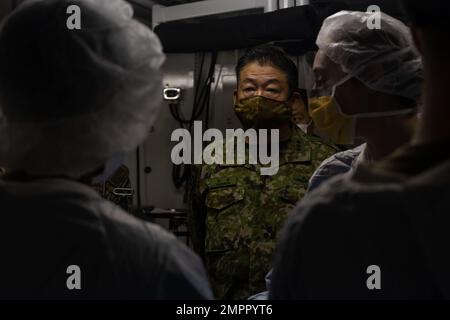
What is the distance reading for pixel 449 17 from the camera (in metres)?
0.72

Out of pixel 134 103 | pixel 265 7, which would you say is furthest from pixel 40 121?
pixel 265 7

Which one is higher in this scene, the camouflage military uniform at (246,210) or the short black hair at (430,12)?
the short black hair at (430,12)

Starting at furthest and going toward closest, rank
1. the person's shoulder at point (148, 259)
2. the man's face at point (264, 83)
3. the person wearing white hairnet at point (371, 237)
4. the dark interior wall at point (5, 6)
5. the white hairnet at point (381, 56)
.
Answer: the dark interior wall at point (5, 6)
the man's face at point (264, 83)
the white hairnet at point (381, 56)
the person's shoulder at point (148, 259)
the person wearing white hairnet at point (371, 237)

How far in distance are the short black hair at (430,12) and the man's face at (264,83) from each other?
121cm

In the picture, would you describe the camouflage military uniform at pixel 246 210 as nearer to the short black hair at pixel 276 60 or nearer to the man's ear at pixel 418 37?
the short black hair at pixel 276 60

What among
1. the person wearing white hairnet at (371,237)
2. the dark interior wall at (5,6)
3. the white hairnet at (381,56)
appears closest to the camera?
the person wearing white hairnet at (371,237)

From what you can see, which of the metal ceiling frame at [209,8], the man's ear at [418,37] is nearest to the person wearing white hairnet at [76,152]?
the man's ear at [418,37]

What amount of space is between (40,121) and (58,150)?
6 centimetres

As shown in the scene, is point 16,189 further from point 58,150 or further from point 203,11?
point 203,11

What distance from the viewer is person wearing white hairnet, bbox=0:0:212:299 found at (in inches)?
31.5

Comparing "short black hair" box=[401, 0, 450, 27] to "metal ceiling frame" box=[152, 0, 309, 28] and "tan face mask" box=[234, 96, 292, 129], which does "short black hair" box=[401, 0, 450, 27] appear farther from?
"metal ceiling frame" box=[152, 0, 309, 28]

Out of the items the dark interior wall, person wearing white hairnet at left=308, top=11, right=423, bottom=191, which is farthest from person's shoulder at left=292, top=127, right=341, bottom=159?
the dark interior wall

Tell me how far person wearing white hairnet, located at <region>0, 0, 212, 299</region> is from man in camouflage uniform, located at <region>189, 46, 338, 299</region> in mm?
974

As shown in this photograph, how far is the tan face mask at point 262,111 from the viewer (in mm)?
1931
